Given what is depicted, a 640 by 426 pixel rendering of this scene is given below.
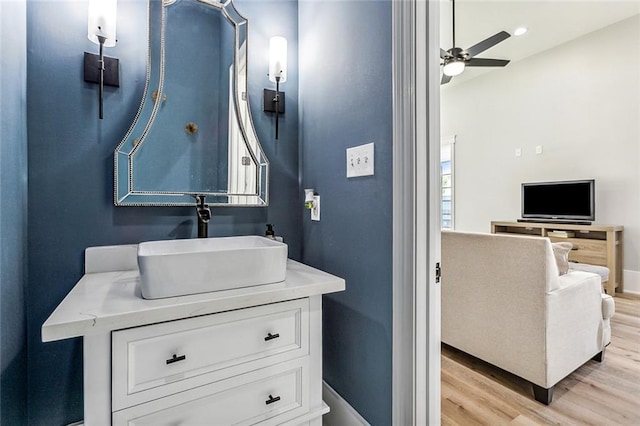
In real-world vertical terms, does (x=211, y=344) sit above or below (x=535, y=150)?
below

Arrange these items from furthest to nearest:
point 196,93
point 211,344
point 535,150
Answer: point 535,150 → point 196,93 → point 211,344

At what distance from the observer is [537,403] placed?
165 centimetres

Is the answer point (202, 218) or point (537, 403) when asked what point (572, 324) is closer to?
point (537, 403)

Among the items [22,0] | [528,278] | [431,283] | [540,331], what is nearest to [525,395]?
[540,331]

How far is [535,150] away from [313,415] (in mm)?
4765

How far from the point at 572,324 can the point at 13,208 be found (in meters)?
2.58

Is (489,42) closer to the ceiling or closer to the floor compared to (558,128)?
closer to the ceiling

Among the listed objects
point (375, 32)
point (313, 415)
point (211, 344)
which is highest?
point (375, 32)

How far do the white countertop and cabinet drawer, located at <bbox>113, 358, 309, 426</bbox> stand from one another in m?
0.23

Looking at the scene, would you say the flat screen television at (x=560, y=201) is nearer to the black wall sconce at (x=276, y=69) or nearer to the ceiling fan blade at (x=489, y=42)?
the ceiling fan blade at (x=489, y=42)

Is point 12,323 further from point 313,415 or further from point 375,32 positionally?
point 375,32

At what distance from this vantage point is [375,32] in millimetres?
1172

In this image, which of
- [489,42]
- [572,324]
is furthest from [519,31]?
[572,324]

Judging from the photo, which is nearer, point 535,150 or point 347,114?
point 347,114
